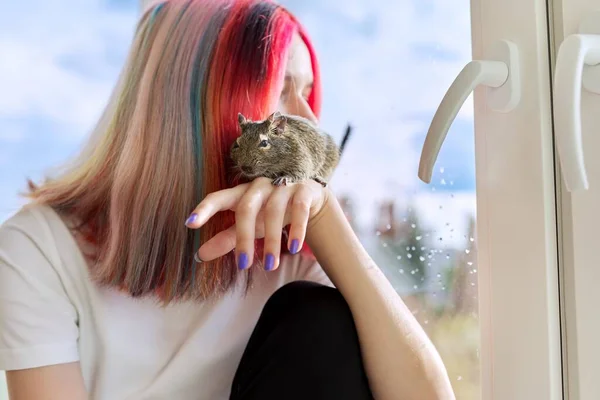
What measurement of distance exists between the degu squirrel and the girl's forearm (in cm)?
7

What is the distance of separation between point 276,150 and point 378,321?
26 cm

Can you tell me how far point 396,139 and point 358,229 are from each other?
0.45 ft

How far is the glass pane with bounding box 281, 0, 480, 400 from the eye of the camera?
79 centimetres

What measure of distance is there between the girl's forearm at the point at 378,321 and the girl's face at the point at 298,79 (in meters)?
0.15

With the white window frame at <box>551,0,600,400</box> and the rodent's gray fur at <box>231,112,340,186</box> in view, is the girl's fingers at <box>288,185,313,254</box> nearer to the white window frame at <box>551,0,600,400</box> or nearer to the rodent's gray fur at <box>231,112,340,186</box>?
the rodent's gray fur at <box>231,112,340,186</box>

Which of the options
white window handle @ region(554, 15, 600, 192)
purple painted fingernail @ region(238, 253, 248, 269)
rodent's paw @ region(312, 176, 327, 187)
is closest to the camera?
white window handle @ region(554, 15, 600, 192)

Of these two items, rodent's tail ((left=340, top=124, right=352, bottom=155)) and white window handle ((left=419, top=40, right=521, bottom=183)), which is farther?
rodent's tail ((left=340, top=124, right=352, bottom=155))

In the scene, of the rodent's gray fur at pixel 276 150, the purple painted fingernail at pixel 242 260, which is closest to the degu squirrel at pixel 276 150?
the rodent's gray fur at pixel 276 150

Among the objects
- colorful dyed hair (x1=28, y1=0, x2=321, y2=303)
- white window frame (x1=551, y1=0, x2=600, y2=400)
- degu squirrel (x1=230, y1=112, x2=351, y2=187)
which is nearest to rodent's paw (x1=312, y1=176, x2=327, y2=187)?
degu squirrel (x1=230, y1=112, x2=351, y2=187)

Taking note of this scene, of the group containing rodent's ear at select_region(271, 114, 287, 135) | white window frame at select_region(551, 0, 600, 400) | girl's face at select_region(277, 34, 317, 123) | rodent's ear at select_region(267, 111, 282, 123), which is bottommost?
white window frame at select_region(551, 0, 600, 400)

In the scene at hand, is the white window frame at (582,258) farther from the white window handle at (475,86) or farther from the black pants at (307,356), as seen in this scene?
the black pants at (307,356)

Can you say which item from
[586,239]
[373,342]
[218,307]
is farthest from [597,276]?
[218,307]

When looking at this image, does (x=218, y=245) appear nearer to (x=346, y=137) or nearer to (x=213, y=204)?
(x=213, y=204)

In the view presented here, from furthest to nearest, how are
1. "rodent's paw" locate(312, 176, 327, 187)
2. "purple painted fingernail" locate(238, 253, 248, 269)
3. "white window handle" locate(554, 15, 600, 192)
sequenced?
1. "rodent's paw" locate(312, 176, 327, 187)
2. "purple painted fingernail" locate(238, 253, 248, 269)
3. "white window handle" locate(554, 15, 600, 192)
